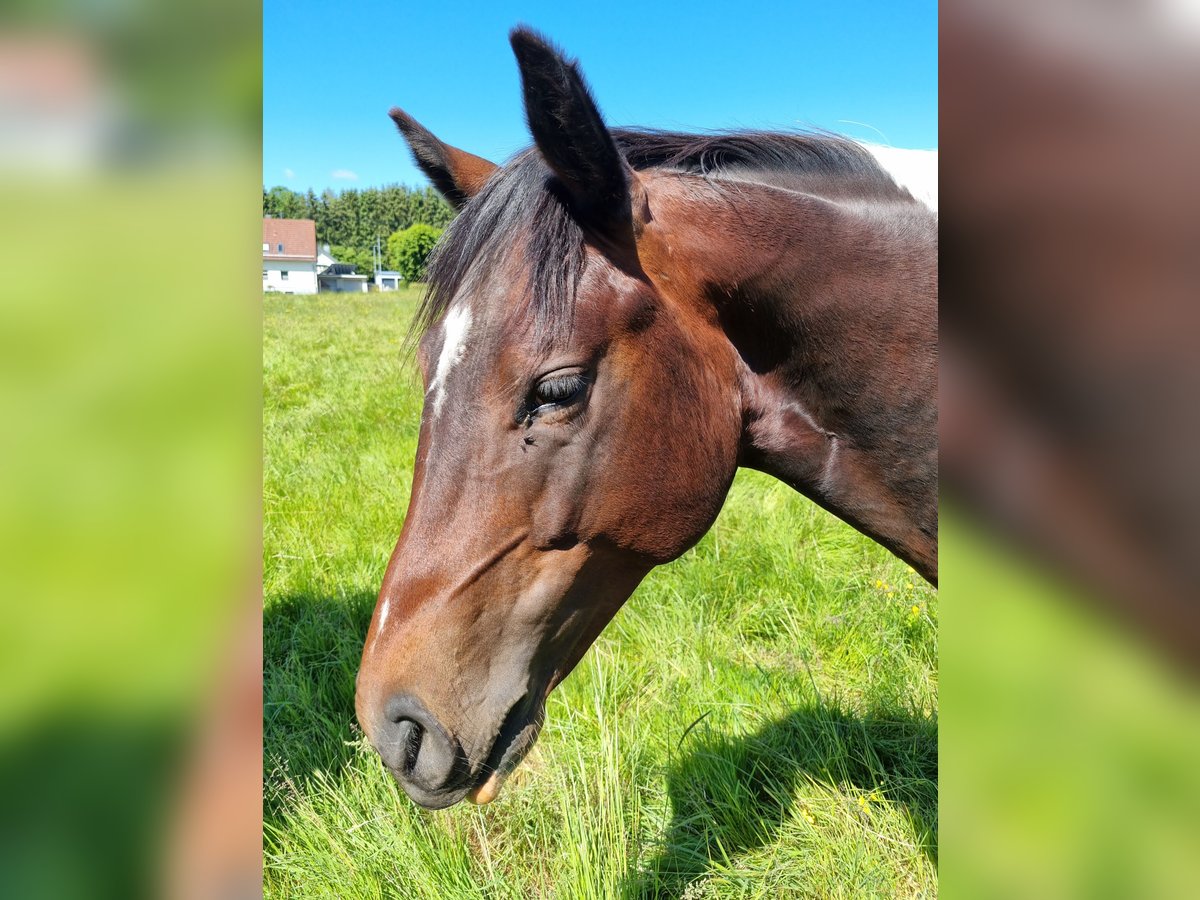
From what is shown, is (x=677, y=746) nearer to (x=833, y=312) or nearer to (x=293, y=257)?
(x=833, y=312)

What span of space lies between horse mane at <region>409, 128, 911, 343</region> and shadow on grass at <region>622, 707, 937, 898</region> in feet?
5.65

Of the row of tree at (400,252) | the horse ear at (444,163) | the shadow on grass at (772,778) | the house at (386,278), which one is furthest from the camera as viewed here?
the house at (386,278)

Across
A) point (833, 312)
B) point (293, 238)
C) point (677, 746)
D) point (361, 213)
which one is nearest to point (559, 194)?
point (833, 312)

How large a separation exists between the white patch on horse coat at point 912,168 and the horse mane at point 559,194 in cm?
2

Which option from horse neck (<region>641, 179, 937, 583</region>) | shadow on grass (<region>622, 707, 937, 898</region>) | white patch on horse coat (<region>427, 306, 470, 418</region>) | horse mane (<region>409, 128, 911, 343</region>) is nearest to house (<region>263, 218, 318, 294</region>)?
shadow on grass (<region>622, 707, 937, 898</region>)

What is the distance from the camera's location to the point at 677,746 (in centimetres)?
266

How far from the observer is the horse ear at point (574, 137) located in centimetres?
128

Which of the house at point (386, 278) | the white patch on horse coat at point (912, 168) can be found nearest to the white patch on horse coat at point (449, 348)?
the white patch on horse coat at point (912, 168)
